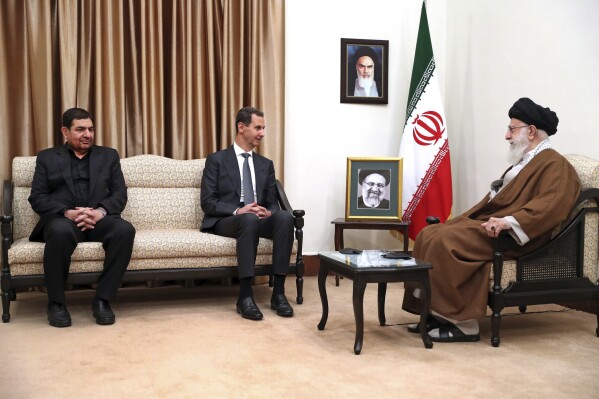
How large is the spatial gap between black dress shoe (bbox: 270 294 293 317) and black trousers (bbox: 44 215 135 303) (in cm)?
93

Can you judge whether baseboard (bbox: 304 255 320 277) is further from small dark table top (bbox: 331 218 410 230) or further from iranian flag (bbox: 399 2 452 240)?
iranian flag (bbox: 399 2 452 240)

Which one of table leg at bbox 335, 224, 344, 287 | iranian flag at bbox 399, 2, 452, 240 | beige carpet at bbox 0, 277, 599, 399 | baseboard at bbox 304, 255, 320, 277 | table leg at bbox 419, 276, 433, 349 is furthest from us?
baseboard at bbox 304, 255, 320, 277

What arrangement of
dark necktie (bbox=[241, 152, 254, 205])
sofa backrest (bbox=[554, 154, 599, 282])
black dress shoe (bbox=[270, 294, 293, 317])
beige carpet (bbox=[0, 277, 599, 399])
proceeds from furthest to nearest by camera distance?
dark necktie (bbox=[241, 152, 254, 205]) → black dress shoe (bbox=[270, 294, 293, 317]) → sofa backrest (bbox=[554, 154, 599, 282]) → beige carpet (bbox=[0, 277, 599, 399])

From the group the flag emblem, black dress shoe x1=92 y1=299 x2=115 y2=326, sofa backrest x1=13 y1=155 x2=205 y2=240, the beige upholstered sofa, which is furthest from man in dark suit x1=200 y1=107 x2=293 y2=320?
the flag emblem

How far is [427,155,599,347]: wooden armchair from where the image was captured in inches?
131

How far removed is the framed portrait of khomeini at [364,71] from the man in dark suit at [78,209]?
6.90 feet

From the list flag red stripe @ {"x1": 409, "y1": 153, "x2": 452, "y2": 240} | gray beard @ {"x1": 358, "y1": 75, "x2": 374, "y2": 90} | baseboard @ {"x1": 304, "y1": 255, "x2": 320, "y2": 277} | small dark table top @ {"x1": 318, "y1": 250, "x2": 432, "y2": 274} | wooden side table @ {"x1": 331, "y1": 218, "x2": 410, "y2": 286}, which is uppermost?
gray beard @ {"x1": 358, "y1": 75, "x2": 374, "y2": 90}

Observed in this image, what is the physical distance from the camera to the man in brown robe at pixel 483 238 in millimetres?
3316

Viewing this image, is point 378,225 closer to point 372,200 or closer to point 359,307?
point 372,200

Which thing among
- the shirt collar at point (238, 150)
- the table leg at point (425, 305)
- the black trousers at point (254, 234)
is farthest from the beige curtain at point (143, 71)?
the table leg at point (425, 305)

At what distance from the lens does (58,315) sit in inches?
144

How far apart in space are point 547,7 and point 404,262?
2.31 metres

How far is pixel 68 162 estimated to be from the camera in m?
4.09

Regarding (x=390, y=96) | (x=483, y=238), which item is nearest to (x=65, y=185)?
(x=483, y=238)
